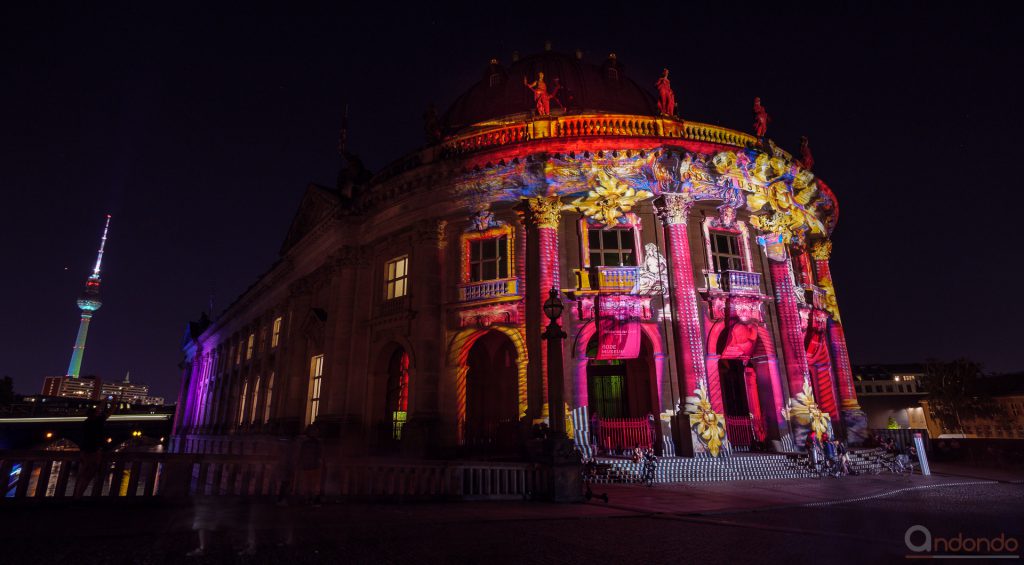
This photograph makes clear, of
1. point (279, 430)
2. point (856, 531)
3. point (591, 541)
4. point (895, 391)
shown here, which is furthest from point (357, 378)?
point (895, 391)

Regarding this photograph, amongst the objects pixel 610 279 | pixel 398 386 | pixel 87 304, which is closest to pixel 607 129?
pixel 610 279

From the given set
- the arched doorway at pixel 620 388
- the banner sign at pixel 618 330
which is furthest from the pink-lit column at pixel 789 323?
the banner sign at pixel 618 330

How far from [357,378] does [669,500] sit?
1557 centimetres

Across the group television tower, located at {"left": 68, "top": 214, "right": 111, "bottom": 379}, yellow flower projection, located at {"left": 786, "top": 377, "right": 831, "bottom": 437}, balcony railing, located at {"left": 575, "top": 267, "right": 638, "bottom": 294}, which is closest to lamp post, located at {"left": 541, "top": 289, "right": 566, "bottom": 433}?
balcony railing, located at {"left": 575, "top": 267, "right": 638, "bottom": 294}

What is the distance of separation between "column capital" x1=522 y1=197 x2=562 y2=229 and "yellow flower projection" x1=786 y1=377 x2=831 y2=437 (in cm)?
1116

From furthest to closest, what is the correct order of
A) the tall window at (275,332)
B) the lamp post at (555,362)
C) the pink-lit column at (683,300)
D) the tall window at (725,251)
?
the tall window at (275,332)
the tall window at (725,251)
the pink-lit column at (683,300)
the lamp post at (555,362)

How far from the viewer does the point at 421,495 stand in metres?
10.2

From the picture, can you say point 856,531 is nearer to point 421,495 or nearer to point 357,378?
point 421,495

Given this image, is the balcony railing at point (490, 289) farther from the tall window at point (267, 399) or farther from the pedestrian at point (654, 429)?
the tall window at point (267, 399)

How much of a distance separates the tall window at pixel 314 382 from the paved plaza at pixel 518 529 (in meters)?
16.8

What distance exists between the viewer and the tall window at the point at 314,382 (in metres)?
25.3

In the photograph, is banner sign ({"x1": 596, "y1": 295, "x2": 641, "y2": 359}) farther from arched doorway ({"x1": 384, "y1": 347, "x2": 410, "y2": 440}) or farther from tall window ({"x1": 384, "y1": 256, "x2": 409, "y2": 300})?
tall window ({"x1": 384, "y1": 256, "x2": 409, "y2": 300})

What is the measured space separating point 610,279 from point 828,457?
29.9 feet

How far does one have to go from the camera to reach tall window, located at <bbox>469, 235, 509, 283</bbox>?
786 inches
